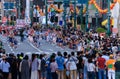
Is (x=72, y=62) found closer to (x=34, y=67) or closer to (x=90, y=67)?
(x=90, y=67)

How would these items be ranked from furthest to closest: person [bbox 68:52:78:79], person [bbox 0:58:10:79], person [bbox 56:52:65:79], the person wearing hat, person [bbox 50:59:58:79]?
person [bbox 68:52:78:79] < person [bbox 56:52:65:79] < person [bbox 50:59:58:79] < the person wearing hat < person [bbox 0:58:10:79]

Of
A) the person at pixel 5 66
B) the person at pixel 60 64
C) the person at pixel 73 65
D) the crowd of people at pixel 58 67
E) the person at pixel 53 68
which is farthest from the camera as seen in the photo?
the person at pixel 73 65

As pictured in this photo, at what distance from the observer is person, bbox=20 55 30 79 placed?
21.0m

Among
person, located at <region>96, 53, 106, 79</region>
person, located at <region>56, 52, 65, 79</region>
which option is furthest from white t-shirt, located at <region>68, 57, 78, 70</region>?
person, located at <region>96, 53, 106, 79</region>

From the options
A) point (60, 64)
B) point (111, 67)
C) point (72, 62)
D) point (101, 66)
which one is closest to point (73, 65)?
point (72, 62)

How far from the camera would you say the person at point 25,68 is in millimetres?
21031

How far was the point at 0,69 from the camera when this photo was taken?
21.1 m

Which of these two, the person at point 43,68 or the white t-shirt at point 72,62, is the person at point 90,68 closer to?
the white t-shirt at point 72,62

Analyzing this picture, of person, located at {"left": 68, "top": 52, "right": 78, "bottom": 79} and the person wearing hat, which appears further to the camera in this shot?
person, located at {"left": 68, "top": 52, "right": 78, "bottom": 79}

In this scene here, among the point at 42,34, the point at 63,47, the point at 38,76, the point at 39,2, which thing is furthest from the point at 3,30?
the point at 39,2

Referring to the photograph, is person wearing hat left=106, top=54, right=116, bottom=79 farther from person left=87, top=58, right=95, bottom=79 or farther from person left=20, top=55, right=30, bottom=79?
person left=20, top=55, right=30, bottom=79

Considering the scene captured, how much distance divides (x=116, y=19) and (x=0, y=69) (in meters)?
41.5

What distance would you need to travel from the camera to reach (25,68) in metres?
21.1

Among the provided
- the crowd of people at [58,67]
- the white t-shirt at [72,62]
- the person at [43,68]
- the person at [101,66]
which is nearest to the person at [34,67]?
the crowd of people at [58,67]
